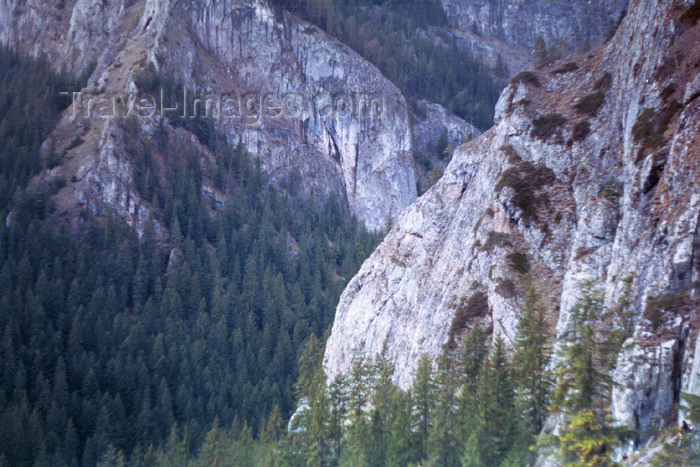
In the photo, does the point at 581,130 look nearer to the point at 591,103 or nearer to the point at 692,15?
the point at 591,103

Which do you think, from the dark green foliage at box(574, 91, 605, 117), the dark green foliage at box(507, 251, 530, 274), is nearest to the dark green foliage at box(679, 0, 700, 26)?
the dark green foliage at box(574, 91, 605, 117)

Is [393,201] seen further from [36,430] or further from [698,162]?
[698,162]

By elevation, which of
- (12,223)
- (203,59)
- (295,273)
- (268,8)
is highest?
(268,8)

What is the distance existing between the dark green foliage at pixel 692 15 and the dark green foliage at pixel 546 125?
12.0 meters

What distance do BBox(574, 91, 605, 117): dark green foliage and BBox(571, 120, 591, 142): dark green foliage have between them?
3.36 feet

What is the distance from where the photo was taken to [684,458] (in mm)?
18797

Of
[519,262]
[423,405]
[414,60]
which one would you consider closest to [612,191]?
[519,262]

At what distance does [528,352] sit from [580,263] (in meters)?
7.43

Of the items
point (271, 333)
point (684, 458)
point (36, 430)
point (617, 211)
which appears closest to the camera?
point (684, 458)

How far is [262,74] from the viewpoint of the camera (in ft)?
447

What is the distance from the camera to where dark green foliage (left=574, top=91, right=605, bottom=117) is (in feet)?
144

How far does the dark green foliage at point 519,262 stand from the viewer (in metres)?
40.6

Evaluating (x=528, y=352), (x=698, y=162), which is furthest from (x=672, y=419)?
(x=698, y=162)

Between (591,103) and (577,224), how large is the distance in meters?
11.9
